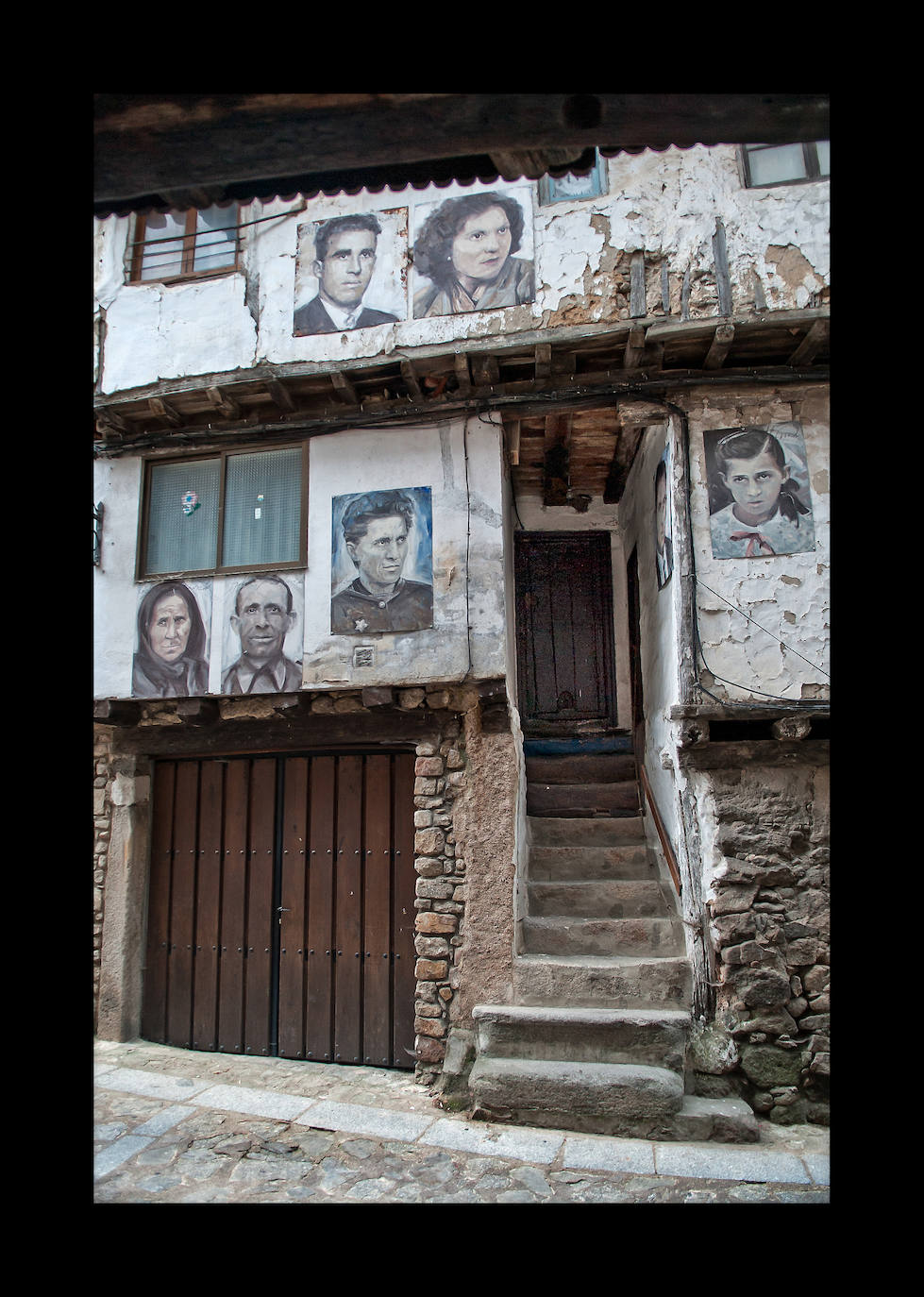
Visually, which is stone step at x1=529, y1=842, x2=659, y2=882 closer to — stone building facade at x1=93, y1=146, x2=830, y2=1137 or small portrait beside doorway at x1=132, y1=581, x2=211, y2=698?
stone building facade at x1=93, y1=146, x2=830, y2=1137

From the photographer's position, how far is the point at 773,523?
19.7ft

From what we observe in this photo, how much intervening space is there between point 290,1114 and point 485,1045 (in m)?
1.33

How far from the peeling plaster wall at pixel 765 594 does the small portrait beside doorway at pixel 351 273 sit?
2.75 meters

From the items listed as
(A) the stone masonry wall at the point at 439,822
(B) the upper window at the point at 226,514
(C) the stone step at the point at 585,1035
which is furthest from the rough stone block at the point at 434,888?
(B) the upper window at the point at 226,514

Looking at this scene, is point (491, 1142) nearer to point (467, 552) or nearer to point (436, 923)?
point (436, 923)

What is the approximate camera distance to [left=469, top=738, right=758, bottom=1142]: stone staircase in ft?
16.0

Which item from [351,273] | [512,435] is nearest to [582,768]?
[512,435]

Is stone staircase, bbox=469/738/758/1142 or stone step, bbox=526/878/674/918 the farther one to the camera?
stone step, bbox=526/878/674/918

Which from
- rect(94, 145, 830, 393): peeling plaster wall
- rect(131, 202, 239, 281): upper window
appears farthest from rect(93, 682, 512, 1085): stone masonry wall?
rect(131, 202, 239, 281): upper window

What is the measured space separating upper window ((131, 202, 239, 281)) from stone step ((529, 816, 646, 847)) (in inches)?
228

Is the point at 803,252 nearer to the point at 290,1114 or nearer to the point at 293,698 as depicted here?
the point at 293,698

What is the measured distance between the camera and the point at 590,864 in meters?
6.90

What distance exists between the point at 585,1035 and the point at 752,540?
3.74 metres

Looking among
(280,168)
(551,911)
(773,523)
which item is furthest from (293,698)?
(280,168)
